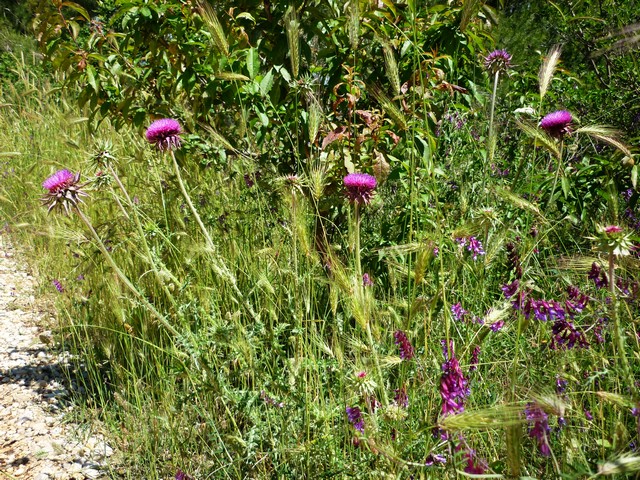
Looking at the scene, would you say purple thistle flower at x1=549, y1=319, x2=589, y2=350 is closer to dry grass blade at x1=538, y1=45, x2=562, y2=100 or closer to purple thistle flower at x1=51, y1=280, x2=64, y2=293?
dry grass blade at x1=538, y1=45, x2=562, y2=100

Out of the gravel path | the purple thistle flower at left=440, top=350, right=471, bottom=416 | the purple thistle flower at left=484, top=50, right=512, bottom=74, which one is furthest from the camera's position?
the purple thistle flower at left=484, top=50, right=512, bottom=74

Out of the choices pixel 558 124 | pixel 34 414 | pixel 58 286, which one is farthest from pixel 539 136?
pixel 58 286

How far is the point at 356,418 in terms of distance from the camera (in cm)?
155

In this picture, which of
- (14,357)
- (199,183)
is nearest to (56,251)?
(14,357)

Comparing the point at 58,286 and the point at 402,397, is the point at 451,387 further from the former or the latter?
the point at 58,286

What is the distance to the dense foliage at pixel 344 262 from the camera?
1.47m

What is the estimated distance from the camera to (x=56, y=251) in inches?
134

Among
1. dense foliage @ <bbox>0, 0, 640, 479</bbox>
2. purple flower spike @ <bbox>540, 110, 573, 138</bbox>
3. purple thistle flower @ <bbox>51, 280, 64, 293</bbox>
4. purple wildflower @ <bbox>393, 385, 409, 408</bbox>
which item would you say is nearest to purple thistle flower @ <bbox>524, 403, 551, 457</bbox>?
dense foliage @ <bbox>0, 0, 640, 479</bbox>

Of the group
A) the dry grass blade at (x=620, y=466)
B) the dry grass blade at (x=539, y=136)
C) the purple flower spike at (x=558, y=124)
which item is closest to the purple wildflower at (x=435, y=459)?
the dry grass blade at (x=620, y=466)

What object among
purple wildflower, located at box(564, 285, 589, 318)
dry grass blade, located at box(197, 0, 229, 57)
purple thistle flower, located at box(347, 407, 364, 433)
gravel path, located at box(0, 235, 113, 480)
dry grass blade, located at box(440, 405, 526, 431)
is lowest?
gravel path, located at box(0, 235, 113, 480)

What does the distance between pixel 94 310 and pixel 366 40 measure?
5.94 ft

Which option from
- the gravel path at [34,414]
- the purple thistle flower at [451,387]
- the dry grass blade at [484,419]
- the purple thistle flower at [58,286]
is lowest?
the gravel path at [34,414]

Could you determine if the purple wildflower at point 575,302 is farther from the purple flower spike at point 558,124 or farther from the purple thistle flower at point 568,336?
the purple flower spike at point 558,124

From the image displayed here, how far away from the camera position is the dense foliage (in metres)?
1.47
